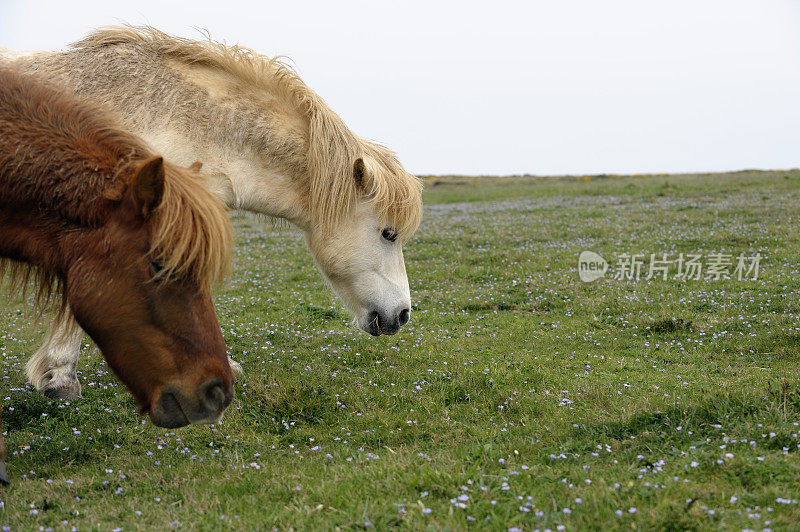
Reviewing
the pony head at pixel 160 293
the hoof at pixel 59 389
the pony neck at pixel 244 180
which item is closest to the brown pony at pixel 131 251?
the pony head at pixel 160 293

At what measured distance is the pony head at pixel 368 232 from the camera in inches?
275

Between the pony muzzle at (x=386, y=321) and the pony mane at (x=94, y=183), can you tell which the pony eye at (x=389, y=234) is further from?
the pony mane at (x=94, y=183)

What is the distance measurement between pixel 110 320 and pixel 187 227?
82cm

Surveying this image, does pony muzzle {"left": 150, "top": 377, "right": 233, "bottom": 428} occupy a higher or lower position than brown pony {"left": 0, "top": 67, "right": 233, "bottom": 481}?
lower

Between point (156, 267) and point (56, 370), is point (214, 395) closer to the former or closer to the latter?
point (156, 267)

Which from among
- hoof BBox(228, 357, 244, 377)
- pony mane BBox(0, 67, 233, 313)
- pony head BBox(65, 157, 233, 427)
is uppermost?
pony mane BBox(0, 67, 233, 313)

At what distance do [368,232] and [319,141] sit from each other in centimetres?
118

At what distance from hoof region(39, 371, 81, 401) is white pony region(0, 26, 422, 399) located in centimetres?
1

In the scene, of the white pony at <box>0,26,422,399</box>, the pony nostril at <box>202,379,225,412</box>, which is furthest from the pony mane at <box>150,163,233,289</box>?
the white pony at <box>0,26,422,399</box>

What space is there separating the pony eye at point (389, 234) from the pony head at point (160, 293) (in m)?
3.26

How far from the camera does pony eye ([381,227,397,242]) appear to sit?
23.7ft

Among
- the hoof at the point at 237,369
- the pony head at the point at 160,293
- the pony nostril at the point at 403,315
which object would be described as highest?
the pony head at the point at 160,293

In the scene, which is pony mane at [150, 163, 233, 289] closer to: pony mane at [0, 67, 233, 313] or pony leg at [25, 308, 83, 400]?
pony mane at [0, 67, 233, 313]

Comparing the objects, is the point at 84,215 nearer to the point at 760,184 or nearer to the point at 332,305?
the point at 332,305
